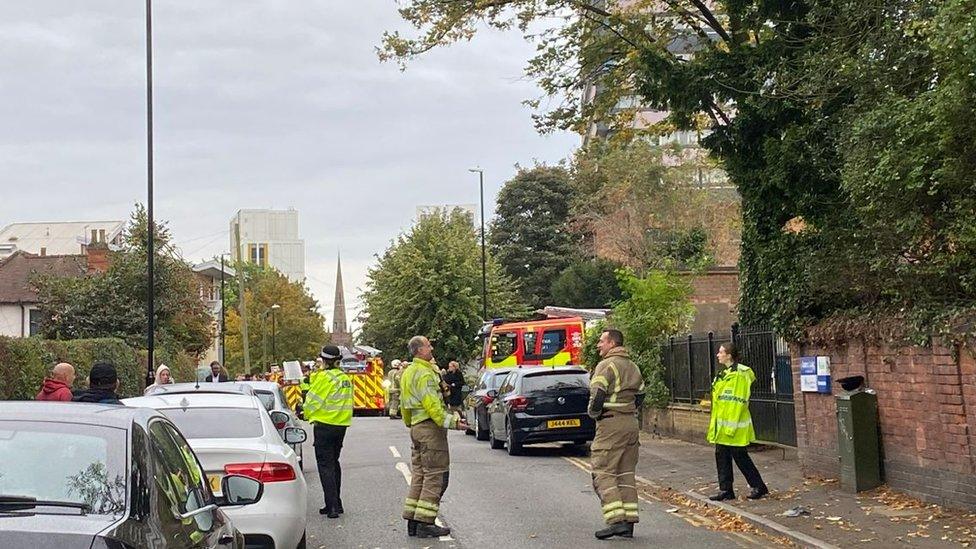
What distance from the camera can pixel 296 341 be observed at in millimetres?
85438

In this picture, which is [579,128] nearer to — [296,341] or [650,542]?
[650,542]

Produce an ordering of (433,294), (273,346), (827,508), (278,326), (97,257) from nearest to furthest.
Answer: (827,508), (97,257), (433,294), (273,346), (278,326)

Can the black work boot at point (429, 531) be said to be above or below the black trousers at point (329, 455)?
below

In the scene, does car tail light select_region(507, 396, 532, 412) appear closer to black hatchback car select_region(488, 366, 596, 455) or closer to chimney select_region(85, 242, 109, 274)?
black hatchback car select_region(488, 366, 596, 455)

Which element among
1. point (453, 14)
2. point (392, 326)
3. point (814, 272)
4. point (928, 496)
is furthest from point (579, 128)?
point (392, 326)

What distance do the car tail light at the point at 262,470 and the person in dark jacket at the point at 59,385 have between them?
296 cm

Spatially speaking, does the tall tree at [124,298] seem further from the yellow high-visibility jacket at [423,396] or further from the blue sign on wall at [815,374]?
the yellow high-visibility jacket at [423,396]

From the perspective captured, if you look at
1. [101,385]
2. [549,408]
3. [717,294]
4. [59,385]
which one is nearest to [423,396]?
→ [101,385]

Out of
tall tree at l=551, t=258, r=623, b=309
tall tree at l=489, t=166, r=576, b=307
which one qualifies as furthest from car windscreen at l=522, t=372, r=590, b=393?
tall tree at l=489, t=166, r=576, b=307

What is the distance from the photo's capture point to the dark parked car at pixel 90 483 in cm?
396

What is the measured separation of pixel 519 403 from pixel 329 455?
7590 millimetres

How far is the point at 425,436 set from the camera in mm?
10859

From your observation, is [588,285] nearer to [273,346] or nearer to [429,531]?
[273,346]

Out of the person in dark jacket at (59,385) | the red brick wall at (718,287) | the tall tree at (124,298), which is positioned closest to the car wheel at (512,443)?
the person in dark jacket at (59,385)
